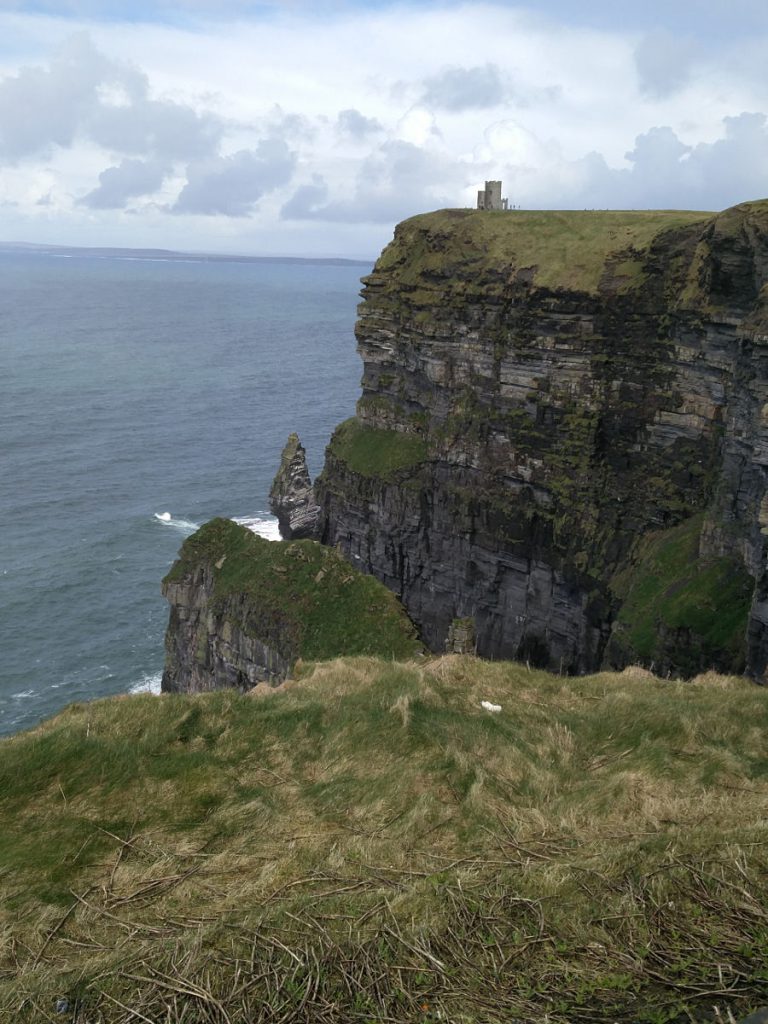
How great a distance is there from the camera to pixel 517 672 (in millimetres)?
24109

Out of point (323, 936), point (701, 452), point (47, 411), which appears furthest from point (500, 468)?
point (47, 411)

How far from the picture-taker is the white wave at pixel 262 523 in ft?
263

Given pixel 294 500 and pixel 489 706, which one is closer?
pixel 489 706

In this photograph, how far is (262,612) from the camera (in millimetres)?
41844

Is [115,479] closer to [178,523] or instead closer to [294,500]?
[178,523]

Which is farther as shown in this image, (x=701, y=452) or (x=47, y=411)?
(x=47, y=411)

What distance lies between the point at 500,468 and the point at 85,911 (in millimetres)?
45291

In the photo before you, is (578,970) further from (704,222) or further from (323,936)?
(704,222)

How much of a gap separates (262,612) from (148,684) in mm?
19316

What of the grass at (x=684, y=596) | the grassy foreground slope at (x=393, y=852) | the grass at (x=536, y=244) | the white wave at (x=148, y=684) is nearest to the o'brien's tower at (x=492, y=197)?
the grass at (x=536, y=244)

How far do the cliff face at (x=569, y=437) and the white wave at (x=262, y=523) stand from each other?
42.2ft

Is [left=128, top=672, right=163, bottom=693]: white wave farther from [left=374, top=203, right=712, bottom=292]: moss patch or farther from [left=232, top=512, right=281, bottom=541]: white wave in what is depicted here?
[left=374, top=203, right=712, bottom=292]: moss patch

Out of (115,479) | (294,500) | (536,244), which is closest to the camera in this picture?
(536,244)

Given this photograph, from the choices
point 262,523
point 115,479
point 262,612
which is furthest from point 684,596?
point 115,479
